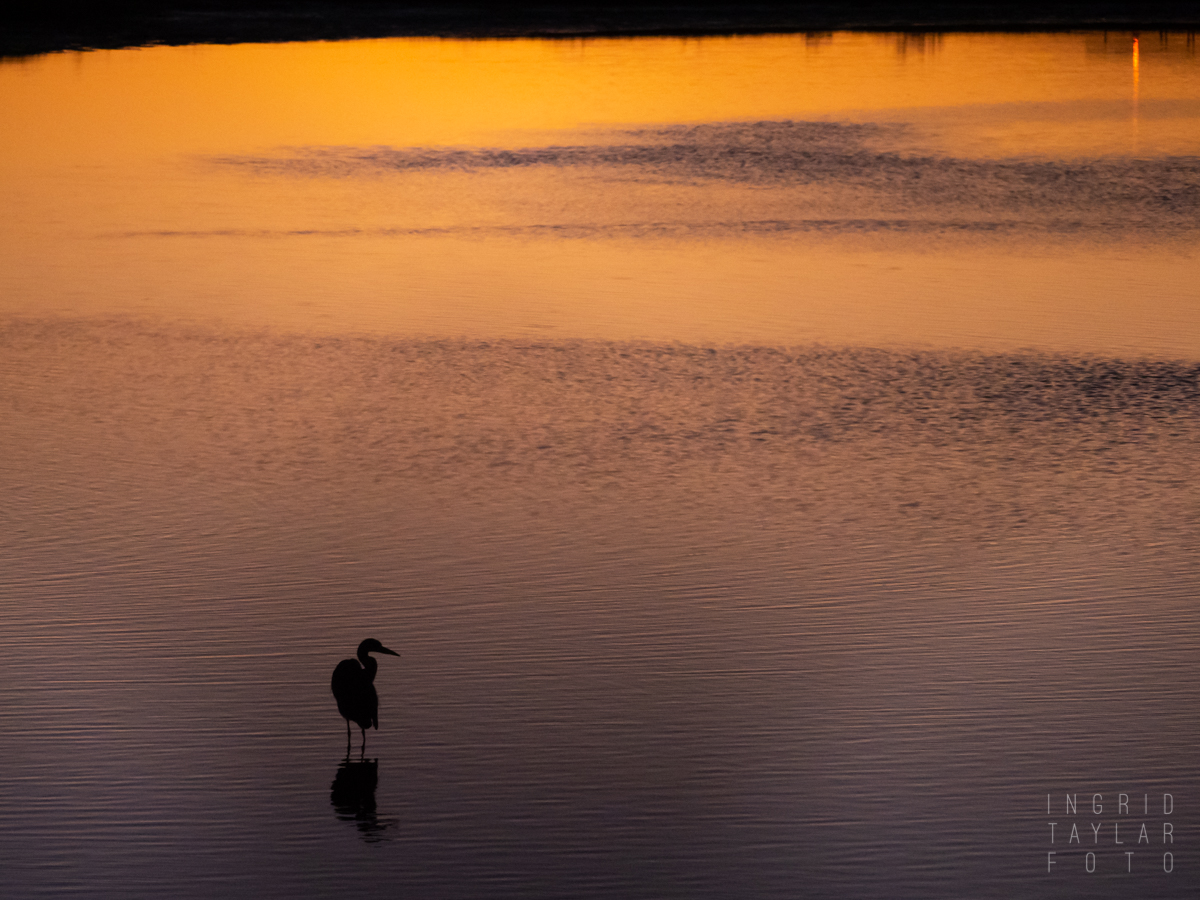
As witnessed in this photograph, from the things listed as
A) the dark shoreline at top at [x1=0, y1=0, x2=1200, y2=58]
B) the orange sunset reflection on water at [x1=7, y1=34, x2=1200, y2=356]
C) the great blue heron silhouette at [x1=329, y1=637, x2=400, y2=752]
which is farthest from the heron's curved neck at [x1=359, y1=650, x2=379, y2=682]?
the dark shoreline at top at [x1=0, y1=0, x2=1200, y2=58]

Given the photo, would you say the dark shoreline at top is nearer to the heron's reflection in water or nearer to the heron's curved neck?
the heron's curved neck

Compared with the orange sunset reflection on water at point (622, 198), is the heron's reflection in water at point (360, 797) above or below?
below

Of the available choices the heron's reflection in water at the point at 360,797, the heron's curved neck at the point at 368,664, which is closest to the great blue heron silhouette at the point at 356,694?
the heron's curved neck at the point at 368,664

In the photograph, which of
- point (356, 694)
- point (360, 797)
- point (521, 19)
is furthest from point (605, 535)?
point (521, 19)

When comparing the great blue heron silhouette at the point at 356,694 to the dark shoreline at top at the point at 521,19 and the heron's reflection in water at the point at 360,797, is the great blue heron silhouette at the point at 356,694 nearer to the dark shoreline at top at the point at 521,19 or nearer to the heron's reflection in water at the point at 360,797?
the heron's reflection in water at the point at 360,797

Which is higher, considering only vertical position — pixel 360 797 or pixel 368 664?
pixel 368 664

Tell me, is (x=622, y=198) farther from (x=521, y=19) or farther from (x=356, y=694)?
(x=521, y=19)

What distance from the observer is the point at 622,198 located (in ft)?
82.4

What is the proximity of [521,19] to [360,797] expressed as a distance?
5169 centimetres

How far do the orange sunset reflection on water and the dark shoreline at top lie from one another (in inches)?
316

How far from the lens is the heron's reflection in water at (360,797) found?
7125mm

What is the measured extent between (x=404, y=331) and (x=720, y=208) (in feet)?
26.9

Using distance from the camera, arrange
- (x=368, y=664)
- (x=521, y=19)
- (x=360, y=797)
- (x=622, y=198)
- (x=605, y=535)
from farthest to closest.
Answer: (x=521, y=19) < (x=622, y=198) < (x=605, y=535) < (x=368, y=664) < (x=360, y=797)

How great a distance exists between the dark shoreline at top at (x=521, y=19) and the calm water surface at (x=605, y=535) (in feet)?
90.1
